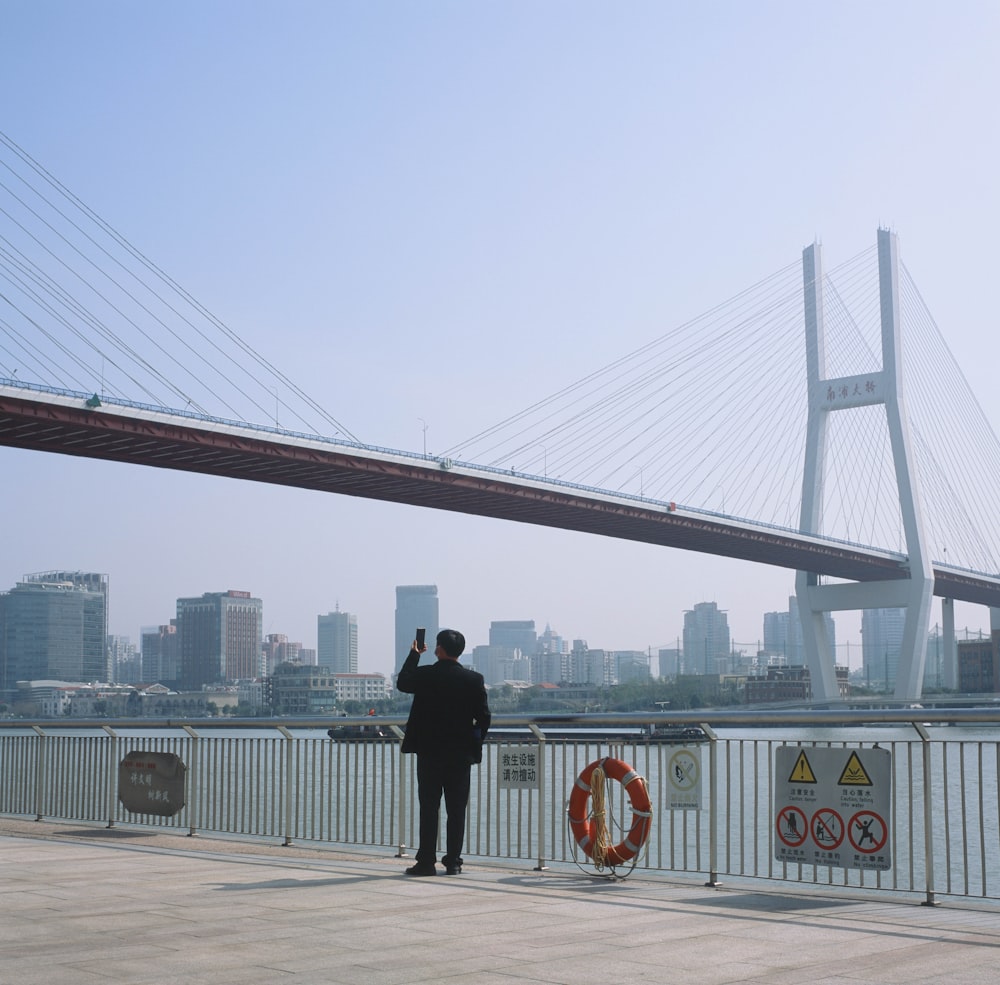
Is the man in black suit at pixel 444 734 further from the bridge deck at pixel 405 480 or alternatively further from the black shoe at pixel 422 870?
the bridge deck at pixel 405 480

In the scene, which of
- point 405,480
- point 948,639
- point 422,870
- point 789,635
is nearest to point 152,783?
point 422,870

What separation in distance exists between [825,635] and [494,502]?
14908 mm

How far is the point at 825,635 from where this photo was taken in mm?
45781

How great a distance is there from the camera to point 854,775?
581cm

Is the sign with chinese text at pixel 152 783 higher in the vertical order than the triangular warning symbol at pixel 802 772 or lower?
lower

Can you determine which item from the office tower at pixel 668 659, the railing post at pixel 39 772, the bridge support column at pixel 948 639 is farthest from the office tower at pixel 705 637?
the railing post at pixel 39 772

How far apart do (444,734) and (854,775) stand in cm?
195

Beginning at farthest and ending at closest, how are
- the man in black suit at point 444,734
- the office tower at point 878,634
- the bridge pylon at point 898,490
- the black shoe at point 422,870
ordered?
the office tower at point 878,634, the bridge pylon at point 898,490, the man in black suit at point 444,734, the black shoe at point 422,870

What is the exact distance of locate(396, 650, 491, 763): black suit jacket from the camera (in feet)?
21.7

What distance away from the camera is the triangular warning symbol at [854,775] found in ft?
19.0

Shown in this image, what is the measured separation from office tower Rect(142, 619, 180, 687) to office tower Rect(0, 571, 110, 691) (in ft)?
22.3

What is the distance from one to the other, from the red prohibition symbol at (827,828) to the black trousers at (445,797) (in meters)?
1.72

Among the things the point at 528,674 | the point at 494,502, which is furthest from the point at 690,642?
the point at 494,502

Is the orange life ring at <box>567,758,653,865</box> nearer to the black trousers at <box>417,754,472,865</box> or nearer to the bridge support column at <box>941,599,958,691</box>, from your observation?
the black trousers at <box>417,754,472,865</box>
